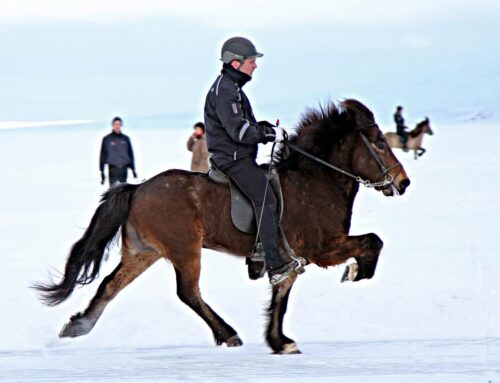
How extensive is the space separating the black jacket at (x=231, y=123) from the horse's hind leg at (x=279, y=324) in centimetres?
97

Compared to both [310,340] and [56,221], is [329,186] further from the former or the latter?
[56,221]

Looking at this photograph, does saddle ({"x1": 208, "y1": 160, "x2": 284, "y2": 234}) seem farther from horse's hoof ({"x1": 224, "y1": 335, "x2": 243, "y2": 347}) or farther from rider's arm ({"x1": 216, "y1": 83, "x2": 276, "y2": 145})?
horse's hoof ({"x1": 224, "y1": 335, "x2": 243, "y2": 347})

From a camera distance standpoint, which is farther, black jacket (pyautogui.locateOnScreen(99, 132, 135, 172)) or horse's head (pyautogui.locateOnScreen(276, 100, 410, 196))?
black jacket (pyautogui.locateOnScreen(99, 132, 135, 172))

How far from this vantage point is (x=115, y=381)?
6.09 metres

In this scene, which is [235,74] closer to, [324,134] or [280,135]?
[280,135]

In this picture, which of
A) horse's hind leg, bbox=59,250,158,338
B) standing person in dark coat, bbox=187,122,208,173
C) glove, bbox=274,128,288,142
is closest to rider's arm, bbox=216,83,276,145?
glove, bbox=274,128,288,142

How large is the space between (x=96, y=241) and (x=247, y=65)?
1.70 metres

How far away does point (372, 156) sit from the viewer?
8.06m

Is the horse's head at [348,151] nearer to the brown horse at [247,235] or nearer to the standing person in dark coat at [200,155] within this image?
the brown horse at [247,235]

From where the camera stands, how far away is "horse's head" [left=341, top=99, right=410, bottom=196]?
26.4 ft

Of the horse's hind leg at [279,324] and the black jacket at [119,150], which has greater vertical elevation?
the black jacket at [119,150]

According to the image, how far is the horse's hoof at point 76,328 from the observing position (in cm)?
821

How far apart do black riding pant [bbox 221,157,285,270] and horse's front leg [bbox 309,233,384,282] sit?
0.37 metres

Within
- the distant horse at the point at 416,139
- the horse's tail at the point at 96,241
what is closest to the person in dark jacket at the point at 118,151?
the horse's tail at the point at 96,241
